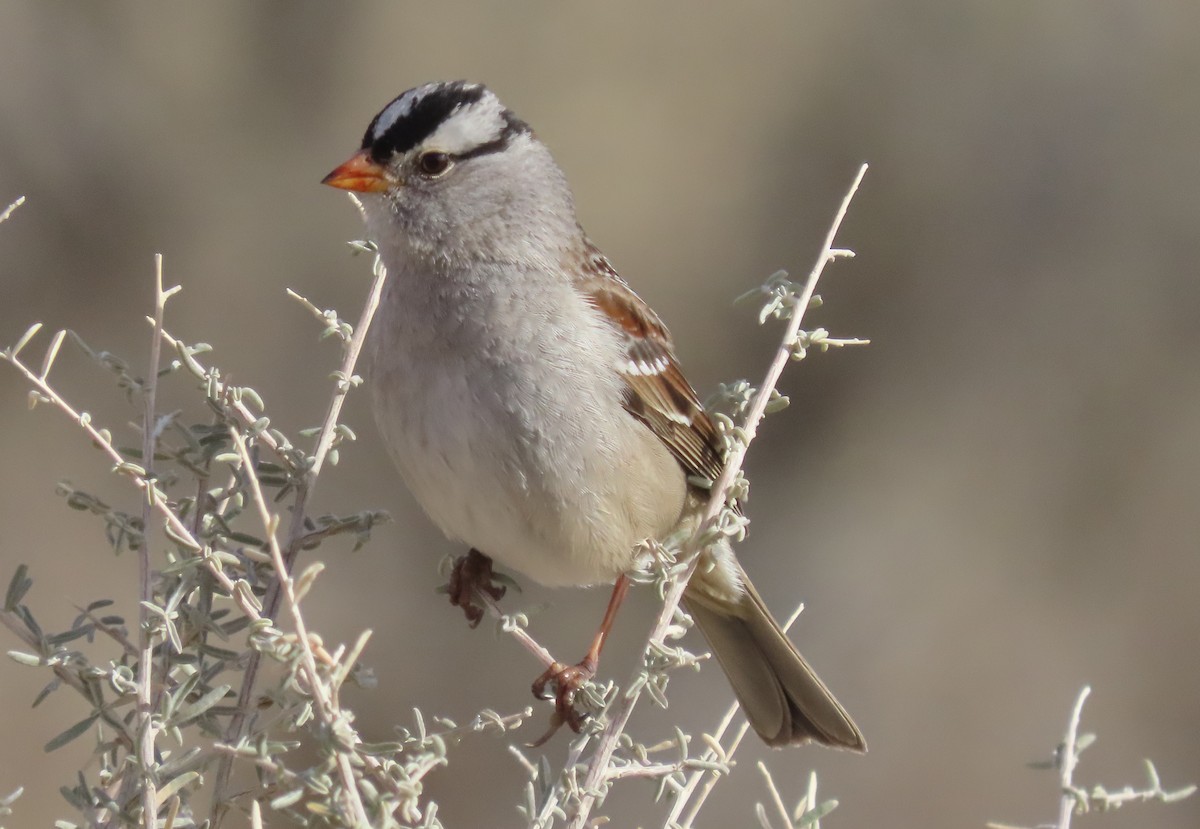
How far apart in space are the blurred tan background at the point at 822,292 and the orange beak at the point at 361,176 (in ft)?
9.86

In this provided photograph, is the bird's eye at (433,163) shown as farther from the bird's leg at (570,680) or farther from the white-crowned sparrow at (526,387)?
the bird's leg at (570,680)

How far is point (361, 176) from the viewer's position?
2930mm

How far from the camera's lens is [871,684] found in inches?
253

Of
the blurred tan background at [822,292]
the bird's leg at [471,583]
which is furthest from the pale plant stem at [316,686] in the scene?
the blurred tan background at [822,292]

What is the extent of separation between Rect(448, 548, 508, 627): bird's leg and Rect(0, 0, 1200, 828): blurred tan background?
2.83 m

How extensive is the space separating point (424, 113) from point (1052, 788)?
4334 mm

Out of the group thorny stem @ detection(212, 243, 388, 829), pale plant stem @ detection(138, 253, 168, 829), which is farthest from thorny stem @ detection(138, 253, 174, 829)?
thorny stem @ detection(212, 243, 388, 829)

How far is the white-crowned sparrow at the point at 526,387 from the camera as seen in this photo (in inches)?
105

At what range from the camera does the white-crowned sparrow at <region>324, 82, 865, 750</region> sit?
2.67 meters

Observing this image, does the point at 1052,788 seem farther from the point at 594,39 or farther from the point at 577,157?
the point at 594,39

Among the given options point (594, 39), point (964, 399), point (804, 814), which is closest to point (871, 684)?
point (964, 399)

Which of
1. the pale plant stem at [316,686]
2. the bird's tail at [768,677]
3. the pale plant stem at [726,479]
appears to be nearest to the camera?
the pale plant stem at [316,686]

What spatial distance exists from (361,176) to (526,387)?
629 mm

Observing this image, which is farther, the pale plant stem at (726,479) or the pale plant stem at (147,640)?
the pale plant stem at (726,479)
